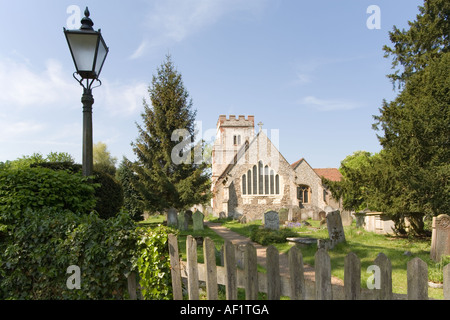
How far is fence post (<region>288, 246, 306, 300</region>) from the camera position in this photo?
2844 mm

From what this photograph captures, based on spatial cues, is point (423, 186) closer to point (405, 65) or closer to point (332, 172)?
point (405, 65)

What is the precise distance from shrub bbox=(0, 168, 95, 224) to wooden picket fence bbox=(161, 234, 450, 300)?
223 centimetres

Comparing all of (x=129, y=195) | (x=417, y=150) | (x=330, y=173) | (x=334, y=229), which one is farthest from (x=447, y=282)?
(x=330, y=173)

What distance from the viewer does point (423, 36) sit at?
48.5 ft

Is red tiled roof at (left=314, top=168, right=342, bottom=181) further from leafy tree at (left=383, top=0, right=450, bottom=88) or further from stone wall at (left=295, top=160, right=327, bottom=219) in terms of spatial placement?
leafy tree at (left=383, top=0, right=450, bottom=88)

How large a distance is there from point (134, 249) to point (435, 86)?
12.7 m

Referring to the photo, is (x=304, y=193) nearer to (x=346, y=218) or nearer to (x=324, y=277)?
(x=346, y=218)

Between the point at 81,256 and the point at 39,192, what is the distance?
1.48 metres

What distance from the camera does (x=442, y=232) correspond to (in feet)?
27.6

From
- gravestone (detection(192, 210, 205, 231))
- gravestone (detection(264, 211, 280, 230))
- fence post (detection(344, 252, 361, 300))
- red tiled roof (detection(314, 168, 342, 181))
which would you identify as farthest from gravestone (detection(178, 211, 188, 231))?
red tiled roof (detection(314, 168, 342, 181))

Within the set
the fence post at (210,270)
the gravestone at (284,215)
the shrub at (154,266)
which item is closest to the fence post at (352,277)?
the fence post at (210,270)

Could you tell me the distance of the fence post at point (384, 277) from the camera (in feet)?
8.34

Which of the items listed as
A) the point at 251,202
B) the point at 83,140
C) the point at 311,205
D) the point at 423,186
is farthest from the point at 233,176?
the point at 83,140

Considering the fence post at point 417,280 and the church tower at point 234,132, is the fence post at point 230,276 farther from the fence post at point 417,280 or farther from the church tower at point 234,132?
the church tower at point 234,132
